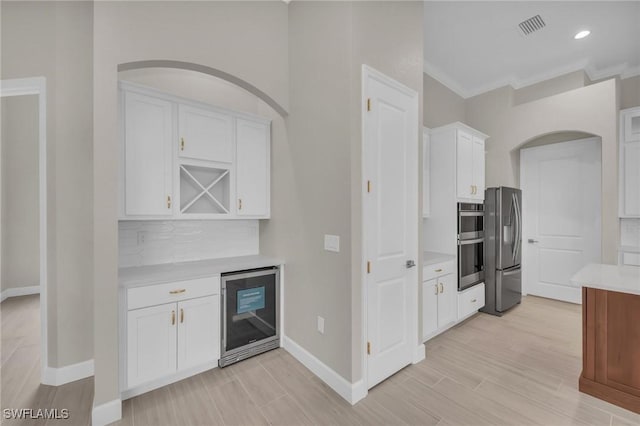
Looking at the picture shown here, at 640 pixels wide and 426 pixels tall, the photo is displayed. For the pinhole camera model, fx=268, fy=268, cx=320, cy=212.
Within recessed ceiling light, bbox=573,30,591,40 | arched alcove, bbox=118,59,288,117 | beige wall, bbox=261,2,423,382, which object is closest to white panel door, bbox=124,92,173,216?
arched alcove, bbox=118,59,288,117

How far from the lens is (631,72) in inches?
155

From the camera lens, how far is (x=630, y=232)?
381 cm

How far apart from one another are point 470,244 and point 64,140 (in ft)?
14.3

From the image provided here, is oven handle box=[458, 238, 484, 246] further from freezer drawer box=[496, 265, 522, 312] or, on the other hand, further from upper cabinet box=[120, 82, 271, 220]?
upper cabinet box=[120, 82, 271, 220]

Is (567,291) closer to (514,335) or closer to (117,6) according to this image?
(514,335)

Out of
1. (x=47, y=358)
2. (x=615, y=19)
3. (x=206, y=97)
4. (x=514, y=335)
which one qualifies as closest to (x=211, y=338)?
(x=47, y=358)

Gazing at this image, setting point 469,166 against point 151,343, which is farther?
point 469,166

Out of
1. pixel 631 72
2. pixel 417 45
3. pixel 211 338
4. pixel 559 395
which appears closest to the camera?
pixel 559 395

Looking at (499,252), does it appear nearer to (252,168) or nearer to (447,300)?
(447,300)

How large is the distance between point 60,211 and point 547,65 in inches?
249

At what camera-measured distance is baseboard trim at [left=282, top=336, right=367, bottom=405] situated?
196 centimetres

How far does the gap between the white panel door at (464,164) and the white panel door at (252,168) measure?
2295 mm

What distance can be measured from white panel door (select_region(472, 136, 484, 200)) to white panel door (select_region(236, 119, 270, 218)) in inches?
106

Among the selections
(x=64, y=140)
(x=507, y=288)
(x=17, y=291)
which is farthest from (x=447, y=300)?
(x=17, y=291)
